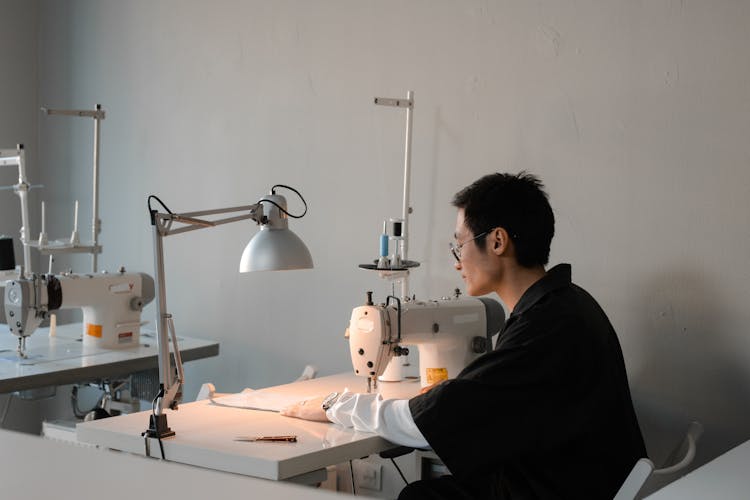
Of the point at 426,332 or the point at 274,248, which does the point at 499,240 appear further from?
the point at 274,248

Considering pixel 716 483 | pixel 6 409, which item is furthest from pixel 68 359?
pixel 716 483

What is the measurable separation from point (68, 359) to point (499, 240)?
5.48 ft

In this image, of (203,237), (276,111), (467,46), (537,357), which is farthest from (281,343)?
(537,357)

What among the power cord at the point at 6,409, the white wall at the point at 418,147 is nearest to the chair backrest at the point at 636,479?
the white wall at the point at 418,147

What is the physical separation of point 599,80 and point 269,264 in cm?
128

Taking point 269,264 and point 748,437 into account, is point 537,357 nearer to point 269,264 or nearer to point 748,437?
point 269,264

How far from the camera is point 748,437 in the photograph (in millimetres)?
2719

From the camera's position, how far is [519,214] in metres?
2.33

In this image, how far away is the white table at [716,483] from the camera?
1708mm

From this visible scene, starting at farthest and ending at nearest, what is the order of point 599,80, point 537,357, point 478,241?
point 599,80
point 478,241
point 537,357

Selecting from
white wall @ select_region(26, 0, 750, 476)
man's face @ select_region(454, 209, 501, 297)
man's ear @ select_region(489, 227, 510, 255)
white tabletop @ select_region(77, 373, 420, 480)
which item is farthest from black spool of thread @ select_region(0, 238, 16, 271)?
man's ear @ select_region(489, 227, 510, 255)

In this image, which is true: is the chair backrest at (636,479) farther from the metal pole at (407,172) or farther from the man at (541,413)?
the metal pole at (407,172)

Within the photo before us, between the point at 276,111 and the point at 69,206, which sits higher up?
the point at 276,111

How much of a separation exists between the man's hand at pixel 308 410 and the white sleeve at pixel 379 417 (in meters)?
0.04
